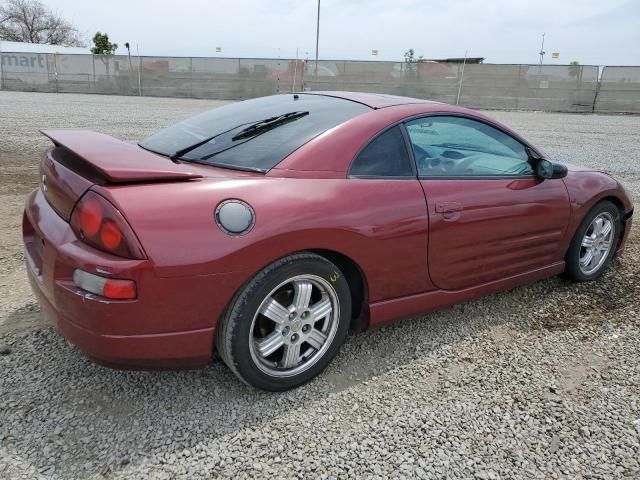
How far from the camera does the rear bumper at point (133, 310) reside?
6.60ft

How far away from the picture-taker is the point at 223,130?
114 inches

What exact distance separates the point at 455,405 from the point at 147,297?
153 centimetres

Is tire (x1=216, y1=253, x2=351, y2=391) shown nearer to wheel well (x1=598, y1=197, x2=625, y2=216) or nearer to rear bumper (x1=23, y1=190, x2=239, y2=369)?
rear bumper (x1=23, y1=190, x2=239, y2=369)

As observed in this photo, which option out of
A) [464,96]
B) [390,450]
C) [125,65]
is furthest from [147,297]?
[125,65]

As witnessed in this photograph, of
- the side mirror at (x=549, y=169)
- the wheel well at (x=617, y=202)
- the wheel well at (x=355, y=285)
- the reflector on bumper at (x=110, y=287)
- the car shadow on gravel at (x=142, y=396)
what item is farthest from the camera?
the wheel well at (x=617, y=202)

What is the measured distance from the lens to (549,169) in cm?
336

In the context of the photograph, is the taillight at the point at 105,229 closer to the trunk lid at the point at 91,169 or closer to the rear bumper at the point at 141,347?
the trunk lid at the point at 91,169

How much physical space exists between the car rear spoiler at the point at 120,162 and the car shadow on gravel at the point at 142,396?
1035 millimetres

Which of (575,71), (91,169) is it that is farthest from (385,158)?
(575,71)

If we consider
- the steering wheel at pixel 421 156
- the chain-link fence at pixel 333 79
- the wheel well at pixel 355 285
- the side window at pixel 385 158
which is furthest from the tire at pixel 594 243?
the chain-link fence at pixel 333 79

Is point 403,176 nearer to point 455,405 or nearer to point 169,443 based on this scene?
point 455,405

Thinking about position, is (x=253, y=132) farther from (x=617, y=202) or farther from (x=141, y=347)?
(x=617, y=202)

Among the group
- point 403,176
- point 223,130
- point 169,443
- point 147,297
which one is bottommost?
point 169,443

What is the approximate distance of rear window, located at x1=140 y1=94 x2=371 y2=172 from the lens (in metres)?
2.57
